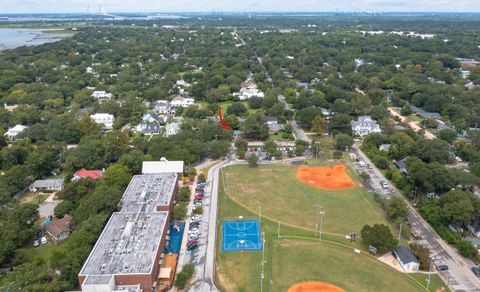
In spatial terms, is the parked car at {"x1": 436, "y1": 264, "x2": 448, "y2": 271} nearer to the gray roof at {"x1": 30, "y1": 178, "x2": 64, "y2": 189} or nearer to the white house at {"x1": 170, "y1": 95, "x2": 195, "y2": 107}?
the gray roof at {"x1": 30, "y1": 178, "x2": 64, "y2": 189}

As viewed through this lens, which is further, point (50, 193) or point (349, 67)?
point (349, 67)

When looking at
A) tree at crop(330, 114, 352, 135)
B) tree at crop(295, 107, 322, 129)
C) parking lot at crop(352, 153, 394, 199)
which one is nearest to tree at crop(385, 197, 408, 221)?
parking lot at crop(352, 153, 394, 199)

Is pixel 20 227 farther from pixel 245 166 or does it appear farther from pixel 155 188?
pixel 245 166

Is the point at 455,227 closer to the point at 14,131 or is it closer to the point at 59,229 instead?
the point at 59,229

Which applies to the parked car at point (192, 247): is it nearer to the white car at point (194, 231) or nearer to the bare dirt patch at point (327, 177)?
the white car at point (194, 231)

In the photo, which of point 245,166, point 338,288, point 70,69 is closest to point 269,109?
point 245,166

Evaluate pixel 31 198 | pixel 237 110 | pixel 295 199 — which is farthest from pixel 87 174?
pixel 237 110
